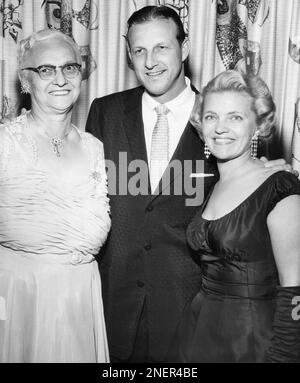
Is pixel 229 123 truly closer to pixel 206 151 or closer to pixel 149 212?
pixel 206 151

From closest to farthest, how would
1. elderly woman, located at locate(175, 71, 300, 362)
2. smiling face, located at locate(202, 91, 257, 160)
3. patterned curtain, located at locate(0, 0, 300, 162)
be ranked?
elderly woman, located at locate(175, 71, 300, 362) → smiling face, located at locate(202, 91, 257, 160) → patterned curtain, located at locate(0, 0, 300, 162)

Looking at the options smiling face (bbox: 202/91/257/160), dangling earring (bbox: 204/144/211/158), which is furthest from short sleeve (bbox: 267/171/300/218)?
dangling earring (bbox: 204/144/211/158)

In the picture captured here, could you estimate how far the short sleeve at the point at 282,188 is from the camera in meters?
1.29

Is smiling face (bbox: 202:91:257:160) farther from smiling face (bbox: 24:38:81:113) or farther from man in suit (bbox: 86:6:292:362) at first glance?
smiling face (bbox: 24:38:81:113)

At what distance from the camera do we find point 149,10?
1.63 metres

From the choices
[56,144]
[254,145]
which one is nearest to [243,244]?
[254,145]

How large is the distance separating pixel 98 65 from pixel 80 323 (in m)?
1.08

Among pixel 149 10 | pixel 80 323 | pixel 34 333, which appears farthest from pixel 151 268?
pixel 149 10

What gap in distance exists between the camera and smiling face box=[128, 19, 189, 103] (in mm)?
1632

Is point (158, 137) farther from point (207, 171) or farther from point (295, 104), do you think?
point (295, 104)

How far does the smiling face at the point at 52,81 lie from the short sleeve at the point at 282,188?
69cm

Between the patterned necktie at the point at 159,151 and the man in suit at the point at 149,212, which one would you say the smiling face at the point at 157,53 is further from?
the patterned necktie at the point at 159,151

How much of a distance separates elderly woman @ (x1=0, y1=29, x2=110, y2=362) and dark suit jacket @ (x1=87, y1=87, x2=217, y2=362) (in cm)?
11

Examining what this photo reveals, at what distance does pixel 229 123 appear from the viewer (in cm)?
143
